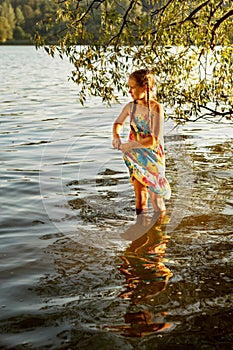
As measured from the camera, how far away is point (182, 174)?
36.2 ft

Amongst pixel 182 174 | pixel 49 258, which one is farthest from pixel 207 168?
pixel 49 258

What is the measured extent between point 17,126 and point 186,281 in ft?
43.5

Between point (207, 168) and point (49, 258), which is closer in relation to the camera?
point (49, 258)

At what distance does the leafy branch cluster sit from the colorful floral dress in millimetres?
1872

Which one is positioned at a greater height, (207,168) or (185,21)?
(185,21)

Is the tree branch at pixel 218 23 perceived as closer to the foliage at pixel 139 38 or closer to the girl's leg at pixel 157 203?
the foliage at pixel 139 38

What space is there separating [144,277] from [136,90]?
8.86 ft

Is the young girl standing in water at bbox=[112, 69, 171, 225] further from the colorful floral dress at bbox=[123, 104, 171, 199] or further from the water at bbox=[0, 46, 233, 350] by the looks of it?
the water at bbox=[0, 46, 233, 350]

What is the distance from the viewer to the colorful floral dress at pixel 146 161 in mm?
7441

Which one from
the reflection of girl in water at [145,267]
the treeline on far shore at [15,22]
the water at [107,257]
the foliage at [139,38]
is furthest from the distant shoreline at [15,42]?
the reflection of girl in water at [145,267]

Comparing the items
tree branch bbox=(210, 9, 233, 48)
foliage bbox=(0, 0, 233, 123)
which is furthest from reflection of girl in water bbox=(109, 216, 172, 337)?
tree branch bbox=(210, 9, 233, 48)

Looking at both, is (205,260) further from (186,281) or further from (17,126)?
(17,126)

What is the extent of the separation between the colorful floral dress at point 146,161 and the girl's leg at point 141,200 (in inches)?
9.4

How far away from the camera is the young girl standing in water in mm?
7184
